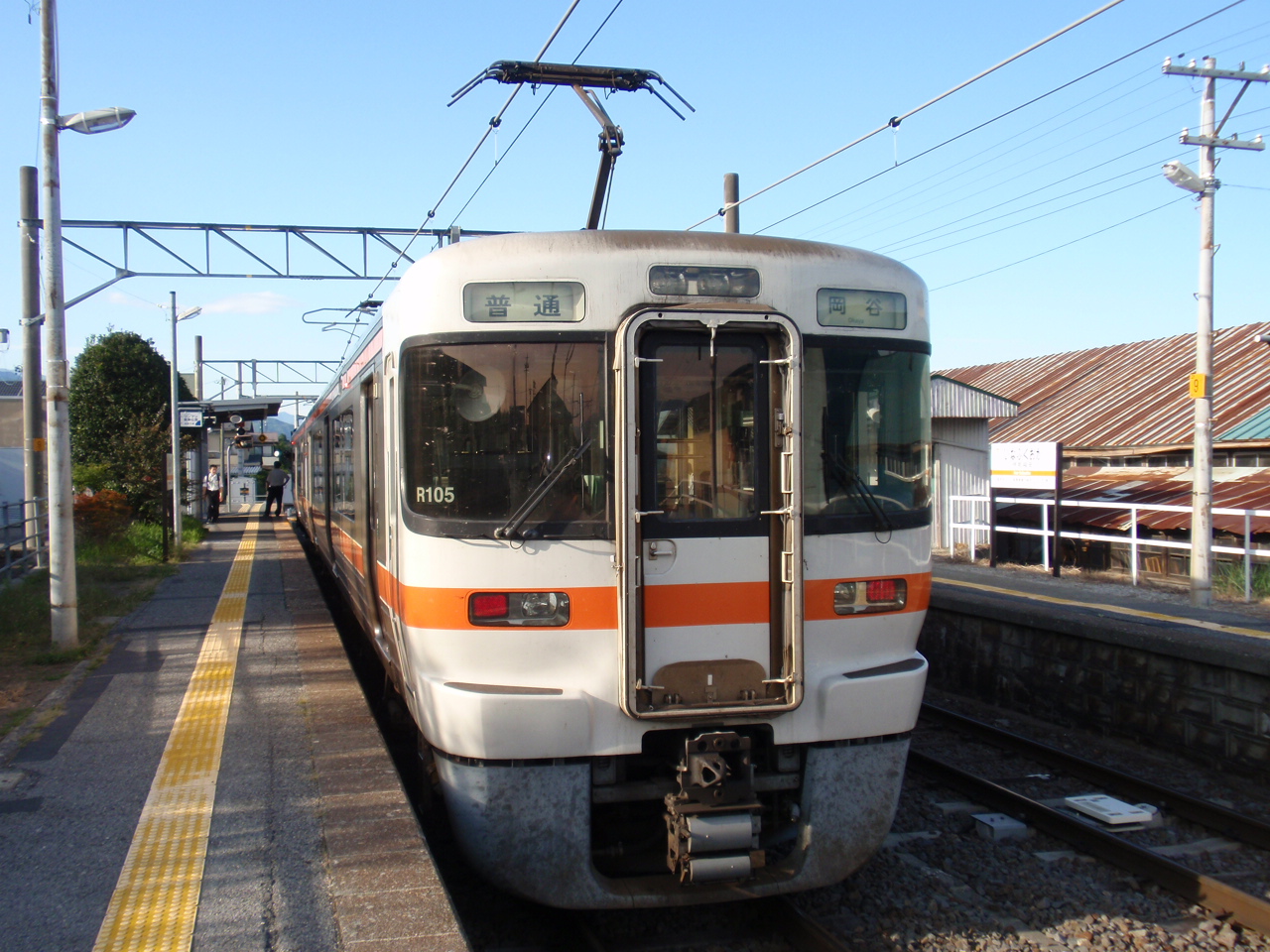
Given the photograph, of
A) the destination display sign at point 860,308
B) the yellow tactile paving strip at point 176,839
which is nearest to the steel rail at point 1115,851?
the destination display sign at point 860,308

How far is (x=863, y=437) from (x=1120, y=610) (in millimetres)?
6560

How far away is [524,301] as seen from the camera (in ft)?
13.8

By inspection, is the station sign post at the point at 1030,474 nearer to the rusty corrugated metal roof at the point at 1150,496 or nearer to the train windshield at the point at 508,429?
the rusty corrugated metal roof at the point at 1150,496

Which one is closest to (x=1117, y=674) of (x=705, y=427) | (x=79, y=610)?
(x=705, y=427)

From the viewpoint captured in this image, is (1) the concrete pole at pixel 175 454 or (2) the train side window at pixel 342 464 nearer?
Result: (2) the train side window at pixel 342 464

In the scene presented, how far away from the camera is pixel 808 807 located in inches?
171

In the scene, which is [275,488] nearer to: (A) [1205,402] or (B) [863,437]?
(A) [1205,402]

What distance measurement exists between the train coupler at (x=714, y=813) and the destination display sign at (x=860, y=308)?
70.0 inches

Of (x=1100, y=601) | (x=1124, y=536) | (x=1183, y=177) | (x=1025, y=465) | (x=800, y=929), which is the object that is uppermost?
(x=1183, y=177)

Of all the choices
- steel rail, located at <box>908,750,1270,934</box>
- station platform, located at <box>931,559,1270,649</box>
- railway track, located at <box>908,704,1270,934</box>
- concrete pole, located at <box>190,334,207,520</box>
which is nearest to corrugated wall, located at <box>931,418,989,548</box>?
station platform, located at <box>931,559,1270,649</box>

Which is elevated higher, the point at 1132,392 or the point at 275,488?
the point at 1132,392

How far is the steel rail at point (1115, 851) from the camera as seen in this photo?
4.65 m

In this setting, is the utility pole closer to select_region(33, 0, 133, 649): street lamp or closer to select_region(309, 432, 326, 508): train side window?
select_region(309, 432, 326, 508): train side window

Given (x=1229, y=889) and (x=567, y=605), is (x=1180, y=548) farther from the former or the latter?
(x=567, y=605)
